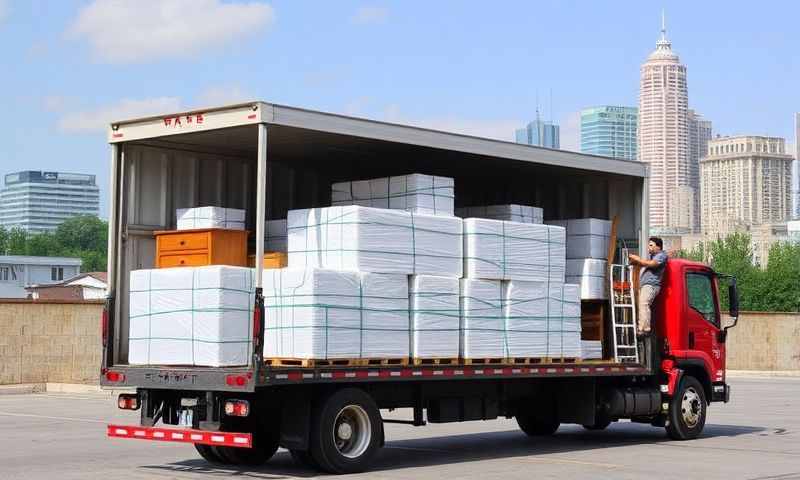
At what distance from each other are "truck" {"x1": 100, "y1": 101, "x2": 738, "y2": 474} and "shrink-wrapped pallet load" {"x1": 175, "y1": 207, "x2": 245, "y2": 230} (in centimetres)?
68

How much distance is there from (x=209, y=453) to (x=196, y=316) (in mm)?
2096

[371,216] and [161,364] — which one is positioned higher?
[371,216]

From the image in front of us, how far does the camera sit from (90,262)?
169000 mm

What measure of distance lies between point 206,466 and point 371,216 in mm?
3226

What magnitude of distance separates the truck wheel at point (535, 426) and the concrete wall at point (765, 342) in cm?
2789

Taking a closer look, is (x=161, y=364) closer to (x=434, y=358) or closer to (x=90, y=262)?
(x=434, y=358)

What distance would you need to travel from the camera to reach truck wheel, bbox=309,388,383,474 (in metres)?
11.9

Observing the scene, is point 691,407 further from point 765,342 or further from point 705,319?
point 765,342

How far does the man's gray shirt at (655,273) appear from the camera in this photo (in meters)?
16.0

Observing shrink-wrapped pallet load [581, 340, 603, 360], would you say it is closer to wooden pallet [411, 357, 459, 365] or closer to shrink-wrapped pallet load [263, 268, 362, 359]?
wooden pallet [411, 357, 459, 365]

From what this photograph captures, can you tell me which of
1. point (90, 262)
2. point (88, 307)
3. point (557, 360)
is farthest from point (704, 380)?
point (90, 262)

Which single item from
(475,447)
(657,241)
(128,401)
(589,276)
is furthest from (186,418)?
(657,241)

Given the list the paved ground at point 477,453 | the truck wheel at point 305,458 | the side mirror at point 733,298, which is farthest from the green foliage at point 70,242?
the truck wheel at point 305,458

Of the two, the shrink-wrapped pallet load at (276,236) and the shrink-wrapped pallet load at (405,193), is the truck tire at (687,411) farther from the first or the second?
the shrink-wrapped pallet load at (276,236)
